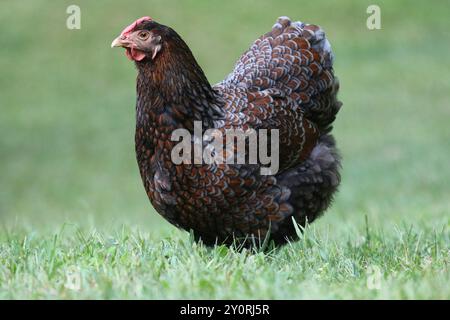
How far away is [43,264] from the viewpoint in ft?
13.9

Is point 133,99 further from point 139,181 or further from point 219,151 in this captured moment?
point 219,151

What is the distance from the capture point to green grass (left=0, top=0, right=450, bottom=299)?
3938 mm

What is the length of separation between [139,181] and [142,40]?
8971 mm

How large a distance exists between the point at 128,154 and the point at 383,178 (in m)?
4.98

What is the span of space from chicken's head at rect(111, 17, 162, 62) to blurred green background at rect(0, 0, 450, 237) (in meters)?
3.17

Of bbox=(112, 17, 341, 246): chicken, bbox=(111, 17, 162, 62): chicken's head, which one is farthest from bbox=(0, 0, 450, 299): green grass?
bbox=(111, 17, 162, 62): chicken's head

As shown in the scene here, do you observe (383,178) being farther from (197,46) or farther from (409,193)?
(197,46)

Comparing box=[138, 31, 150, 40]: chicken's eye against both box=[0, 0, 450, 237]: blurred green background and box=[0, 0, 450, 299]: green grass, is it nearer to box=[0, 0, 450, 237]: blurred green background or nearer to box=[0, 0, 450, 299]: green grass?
box=[0, 0, 450, 299]: green grass

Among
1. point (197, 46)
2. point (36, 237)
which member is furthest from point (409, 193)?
point (197, 46)

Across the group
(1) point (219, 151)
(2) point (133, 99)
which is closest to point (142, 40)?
(1) point (219, 151)

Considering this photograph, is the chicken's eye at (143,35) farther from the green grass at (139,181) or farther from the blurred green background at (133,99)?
the blurred green background at (133,99)

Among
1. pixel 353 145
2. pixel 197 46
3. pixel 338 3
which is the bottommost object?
pixel 353 145

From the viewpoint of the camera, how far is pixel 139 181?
1356 cm

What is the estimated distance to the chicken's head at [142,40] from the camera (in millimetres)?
4699
